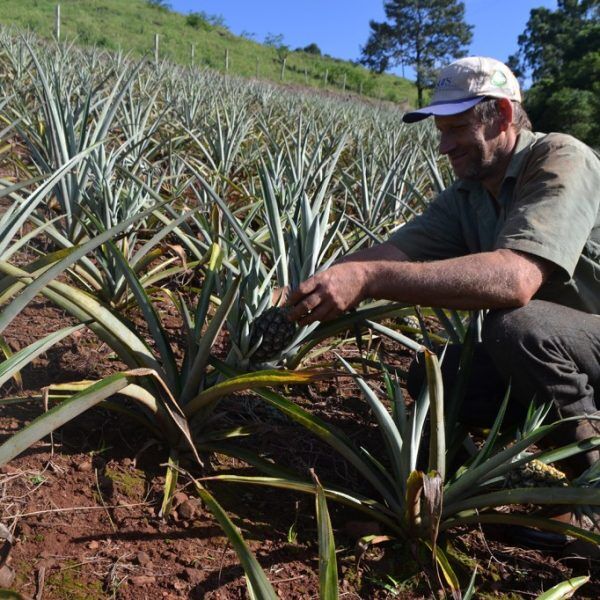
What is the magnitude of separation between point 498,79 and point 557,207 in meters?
0.38

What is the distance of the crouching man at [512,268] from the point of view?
1.32 m

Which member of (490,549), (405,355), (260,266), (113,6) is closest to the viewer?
(490,549)

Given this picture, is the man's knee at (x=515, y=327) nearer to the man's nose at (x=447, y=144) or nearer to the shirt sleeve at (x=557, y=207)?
the shirt sleeve at (x=557, y=207)

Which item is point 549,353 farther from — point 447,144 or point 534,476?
point 447,144

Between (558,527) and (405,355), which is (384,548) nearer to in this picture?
(558,527)

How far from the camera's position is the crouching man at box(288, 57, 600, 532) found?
1.32m

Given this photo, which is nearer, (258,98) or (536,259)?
(536,259)

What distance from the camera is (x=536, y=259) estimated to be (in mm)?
1345

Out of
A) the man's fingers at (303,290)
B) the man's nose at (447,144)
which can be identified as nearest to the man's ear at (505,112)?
the man's nose at (447,144)

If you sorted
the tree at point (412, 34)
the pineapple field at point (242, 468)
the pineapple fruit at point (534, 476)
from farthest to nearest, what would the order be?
the tree at point (412, 34) → the pineapple fruit at point (534, 476) → the pineapple field at point (242, 468)

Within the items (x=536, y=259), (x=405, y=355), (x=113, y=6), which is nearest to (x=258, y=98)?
(x=405, y=355)

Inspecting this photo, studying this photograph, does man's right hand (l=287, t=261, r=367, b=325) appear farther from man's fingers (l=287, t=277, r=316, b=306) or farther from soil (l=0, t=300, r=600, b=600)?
soil (l=0, t=300, r=600, b=600)

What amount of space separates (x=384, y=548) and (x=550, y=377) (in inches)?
19.6

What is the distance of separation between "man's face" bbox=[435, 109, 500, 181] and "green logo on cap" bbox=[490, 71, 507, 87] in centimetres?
8
